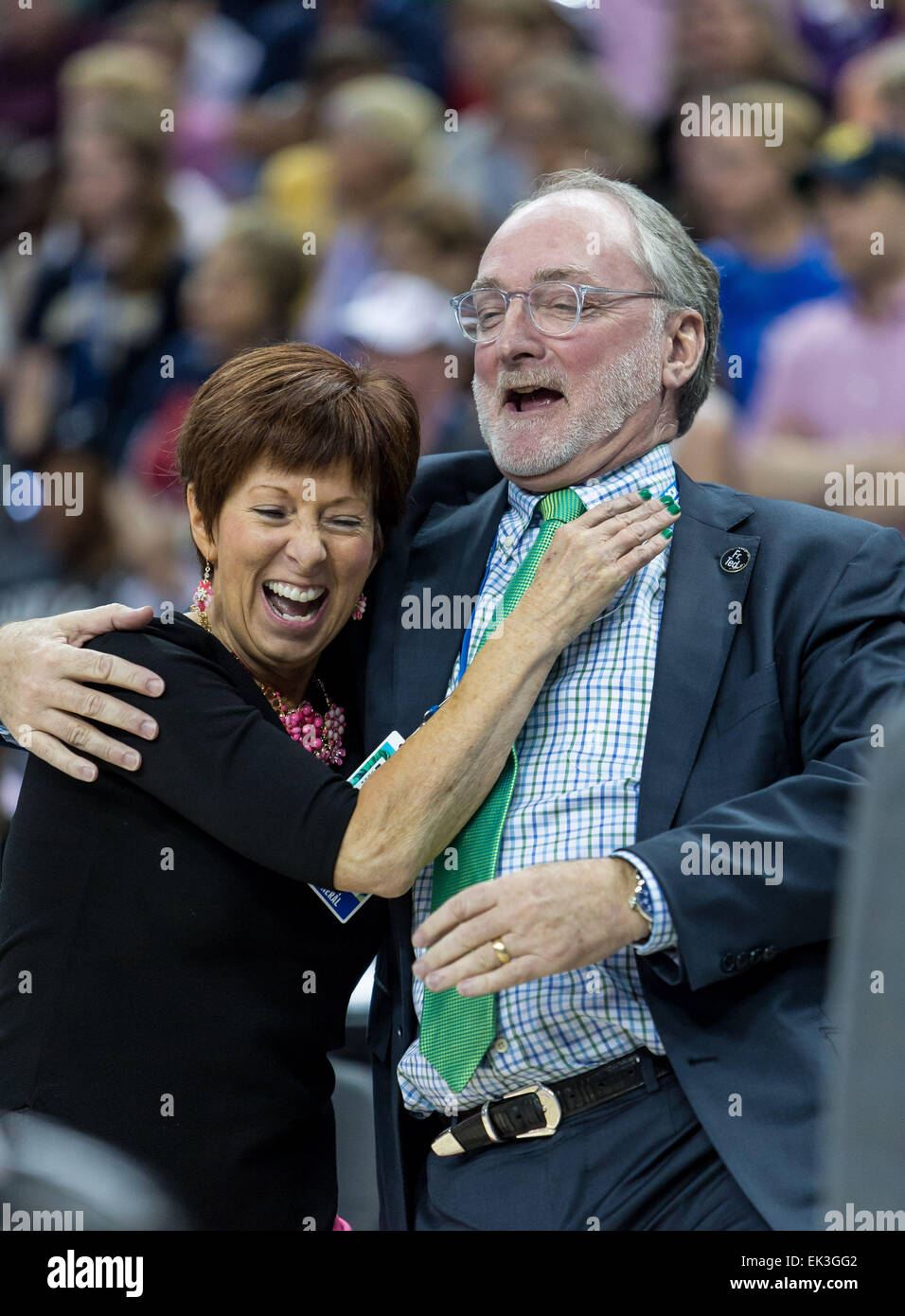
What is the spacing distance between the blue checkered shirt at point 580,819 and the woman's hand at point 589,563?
0.41 feet

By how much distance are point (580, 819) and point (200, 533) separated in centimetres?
76

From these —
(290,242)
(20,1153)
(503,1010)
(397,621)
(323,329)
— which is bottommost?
(20,1153)

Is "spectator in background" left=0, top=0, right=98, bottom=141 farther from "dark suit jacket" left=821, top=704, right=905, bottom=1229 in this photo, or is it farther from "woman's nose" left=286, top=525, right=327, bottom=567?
"dark suit jacket" left=821, top=704, right=905, bottom=1229

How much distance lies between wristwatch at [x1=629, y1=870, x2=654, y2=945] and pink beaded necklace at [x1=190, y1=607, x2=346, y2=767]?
0.63 meters

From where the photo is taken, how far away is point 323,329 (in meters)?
4.96

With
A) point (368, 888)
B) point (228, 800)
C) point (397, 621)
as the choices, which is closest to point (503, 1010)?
point (368, 888)

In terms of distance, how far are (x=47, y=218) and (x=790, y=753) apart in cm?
448

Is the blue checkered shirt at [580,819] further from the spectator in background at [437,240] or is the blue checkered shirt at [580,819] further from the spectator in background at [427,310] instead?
the spectator in background at [437,240]

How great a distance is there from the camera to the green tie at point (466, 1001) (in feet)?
6.97

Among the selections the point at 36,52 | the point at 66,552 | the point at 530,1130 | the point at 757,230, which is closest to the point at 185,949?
the point at 530,1130

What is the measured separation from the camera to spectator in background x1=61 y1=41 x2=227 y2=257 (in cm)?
543

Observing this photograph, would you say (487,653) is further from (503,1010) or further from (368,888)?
(503,1010)

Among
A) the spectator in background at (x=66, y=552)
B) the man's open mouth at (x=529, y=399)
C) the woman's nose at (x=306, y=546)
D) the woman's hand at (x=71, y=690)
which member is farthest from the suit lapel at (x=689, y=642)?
the spectator in background at (x=66, y=552)

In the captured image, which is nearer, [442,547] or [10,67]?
[442,547]
